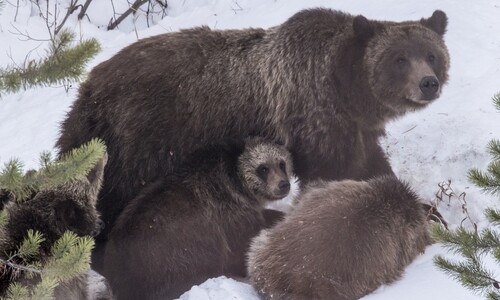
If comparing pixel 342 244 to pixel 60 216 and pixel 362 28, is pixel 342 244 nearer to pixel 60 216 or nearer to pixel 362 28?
pixel 60 216

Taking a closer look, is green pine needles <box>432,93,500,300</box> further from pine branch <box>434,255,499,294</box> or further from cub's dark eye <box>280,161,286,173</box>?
cub's dark eye <box>280,161,286,173</box>

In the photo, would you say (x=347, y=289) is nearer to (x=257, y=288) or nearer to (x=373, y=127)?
(x=257, y=288)

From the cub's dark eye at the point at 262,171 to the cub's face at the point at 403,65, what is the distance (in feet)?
4.29

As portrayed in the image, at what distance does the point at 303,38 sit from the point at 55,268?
4.74 m

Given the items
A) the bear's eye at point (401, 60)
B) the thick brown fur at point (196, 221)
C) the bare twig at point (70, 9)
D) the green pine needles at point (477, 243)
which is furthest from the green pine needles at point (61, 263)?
the bare twig at point (70, 9)

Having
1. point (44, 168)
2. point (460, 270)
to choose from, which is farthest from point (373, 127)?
point (44, 168)

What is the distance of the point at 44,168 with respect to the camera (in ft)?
17.3

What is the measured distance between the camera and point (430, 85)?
28.4 ft

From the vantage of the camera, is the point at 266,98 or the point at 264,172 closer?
the point at 264,172

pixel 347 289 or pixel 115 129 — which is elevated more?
pixel 115 129

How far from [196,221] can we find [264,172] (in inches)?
37.8

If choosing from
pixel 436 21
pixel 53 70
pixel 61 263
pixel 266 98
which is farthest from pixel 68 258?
pixel 436 21

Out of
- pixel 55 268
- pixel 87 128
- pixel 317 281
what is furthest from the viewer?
pixel 87 128

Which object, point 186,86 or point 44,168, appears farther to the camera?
point 186,86
